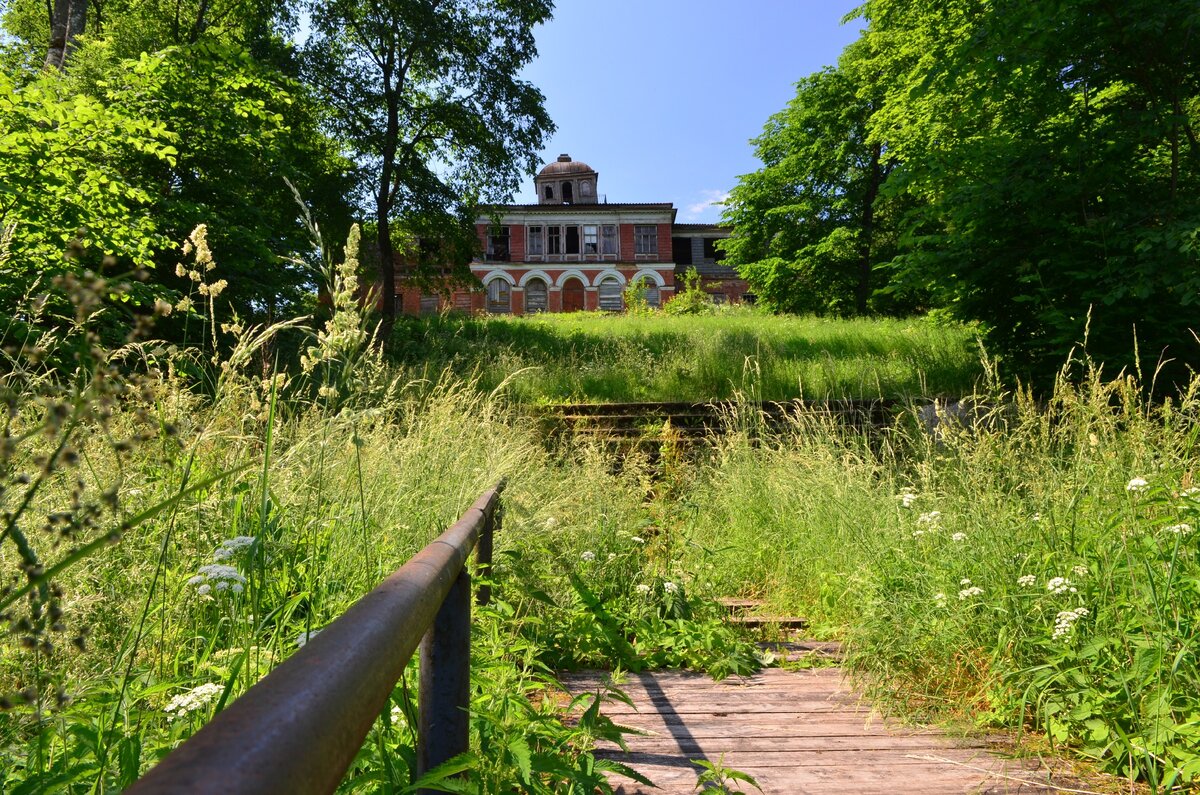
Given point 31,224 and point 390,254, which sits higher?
point 390,254

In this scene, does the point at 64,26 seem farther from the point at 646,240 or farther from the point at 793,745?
the point at 646,240

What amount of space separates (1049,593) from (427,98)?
57.9ft

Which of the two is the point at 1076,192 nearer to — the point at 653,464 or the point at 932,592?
the point at 653,464

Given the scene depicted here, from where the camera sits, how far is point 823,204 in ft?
82.7

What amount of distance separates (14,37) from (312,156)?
799 cm

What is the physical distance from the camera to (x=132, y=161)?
10555mm

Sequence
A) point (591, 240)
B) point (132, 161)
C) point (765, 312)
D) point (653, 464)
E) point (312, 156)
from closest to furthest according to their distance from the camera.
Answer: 1. point (653, 464)
2. point (132, 161)
3. point (312, 156)
4. point (765, 312)
5. point (591, 240)

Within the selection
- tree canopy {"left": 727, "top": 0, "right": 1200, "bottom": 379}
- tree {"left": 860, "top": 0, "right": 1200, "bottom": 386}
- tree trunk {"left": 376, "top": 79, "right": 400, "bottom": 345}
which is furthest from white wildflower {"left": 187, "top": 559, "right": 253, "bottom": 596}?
tree trunk {"left": 376, "top": 79, "right": 400, "bottom": 345}

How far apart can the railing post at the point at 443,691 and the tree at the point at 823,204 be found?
957 inches

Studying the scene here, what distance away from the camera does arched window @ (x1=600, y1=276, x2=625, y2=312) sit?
143 ft

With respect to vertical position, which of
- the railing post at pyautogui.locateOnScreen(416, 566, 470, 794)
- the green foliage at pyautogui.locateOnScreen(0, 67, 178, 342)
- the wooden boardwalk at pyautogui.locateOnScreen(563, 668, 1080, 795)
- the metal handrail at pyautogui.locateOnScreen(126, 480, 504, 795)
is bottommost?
the wooden boardwalk at pyautogui.locateOnScreen(563, 668, 1080, 795)

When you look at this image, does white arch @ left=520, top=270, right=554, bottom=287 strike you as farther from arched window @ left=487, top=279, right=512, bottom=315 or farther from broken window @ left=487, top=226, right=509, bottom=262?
broken window @ left=487, top=226, right=509, bottom=262

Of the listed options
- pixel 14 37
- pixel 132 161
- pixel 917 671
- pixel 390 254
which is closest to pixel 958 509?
pixel 917 671

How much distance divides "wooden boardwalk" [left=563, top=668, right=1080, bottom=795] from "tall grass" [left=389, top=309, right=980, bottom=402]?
5880mm
